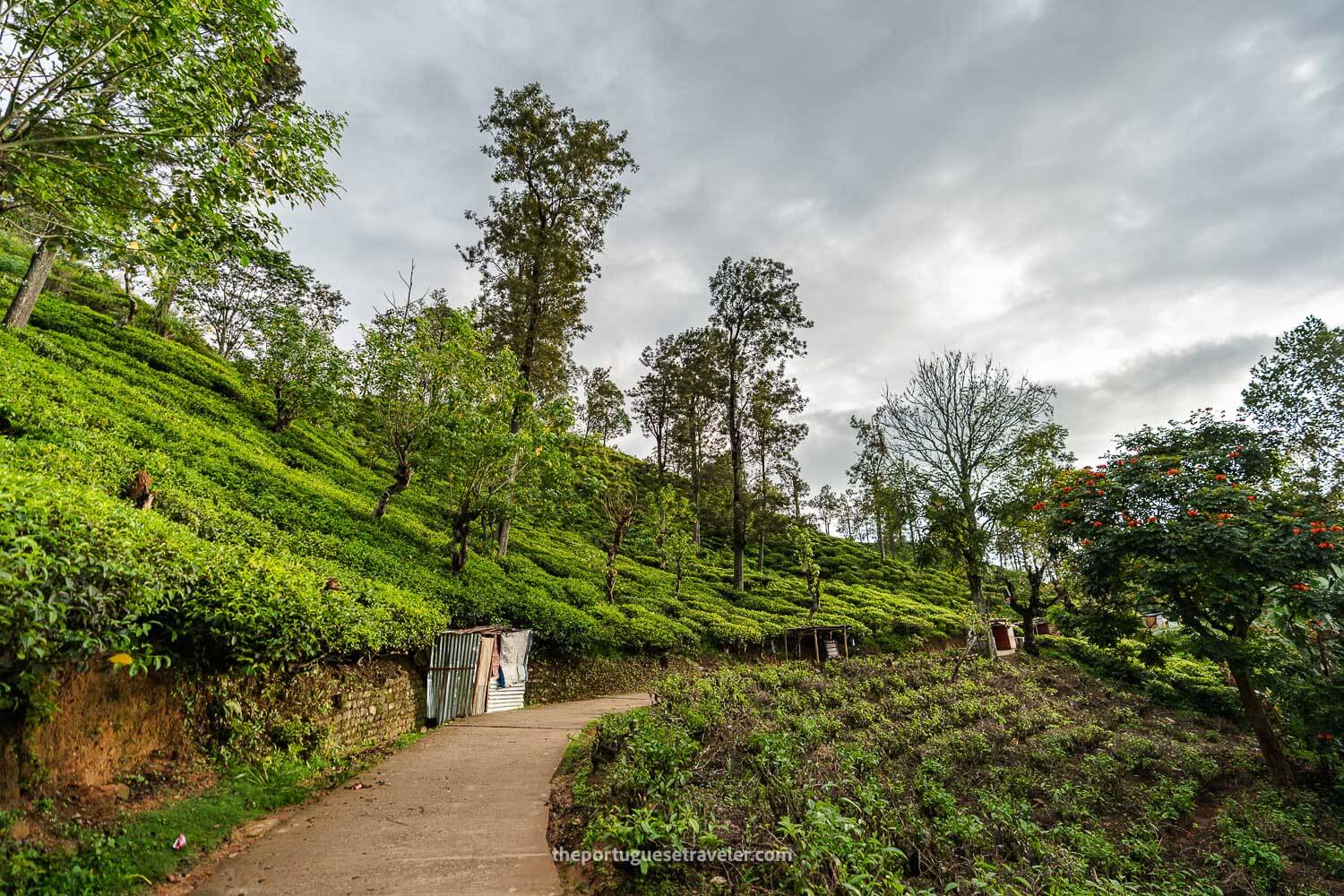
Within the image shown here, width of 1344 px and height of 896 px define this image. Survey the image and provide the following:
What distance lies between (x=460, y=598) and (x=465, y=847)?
832 cm

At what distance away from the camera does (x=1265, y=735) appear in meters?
8.63

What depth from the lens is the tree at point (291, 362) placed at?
672 inches

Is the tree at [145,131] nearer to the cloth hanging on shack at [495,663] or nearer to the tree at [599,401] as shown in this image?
the cloth hanging on shack at [495,663]

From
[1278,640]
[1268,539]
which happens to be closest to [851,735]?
[1268,539]

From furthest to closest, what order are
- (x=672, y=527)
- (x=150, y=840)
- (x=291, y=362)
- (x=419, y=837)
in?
(x=672, y=527) < (x=291, y=362) < (x=419, y=837) < (x=150, y=840)

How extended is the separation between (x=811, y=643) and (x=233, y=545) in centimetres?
1950

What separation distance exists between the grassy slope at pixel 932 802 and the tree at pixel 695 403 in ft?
62.9

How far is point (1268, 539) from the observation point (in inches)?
303

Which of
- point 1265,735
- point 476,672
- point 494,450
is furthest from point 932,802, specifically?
point 494,450

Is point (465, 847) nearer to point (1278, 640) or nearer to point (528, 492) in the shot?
point (528, 492)

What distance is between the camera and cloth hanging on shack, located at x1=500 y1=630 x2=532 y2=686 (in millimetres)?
13336

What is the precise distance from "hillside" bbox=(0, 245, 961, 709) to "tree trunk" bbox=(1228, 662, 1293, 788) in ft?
44.8

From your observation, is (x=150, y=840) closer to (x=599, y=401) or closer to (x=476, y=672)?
(x=476, y=672)

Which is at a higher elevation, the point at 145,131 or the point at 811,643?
the point at 145,131
